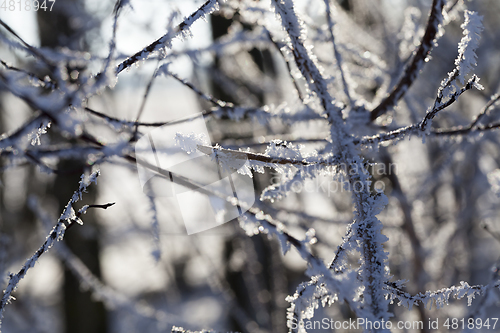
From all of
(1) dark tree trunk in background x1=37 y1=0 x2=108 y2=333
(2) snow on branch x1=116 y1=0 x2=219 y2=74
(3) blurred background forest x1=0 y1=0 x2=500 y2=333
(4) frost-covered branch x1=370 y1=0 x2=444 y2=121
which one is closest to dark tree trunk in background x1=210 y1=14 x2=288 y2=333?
(3) blurred background forest x1=0 y1=0 x2=500 y2=333

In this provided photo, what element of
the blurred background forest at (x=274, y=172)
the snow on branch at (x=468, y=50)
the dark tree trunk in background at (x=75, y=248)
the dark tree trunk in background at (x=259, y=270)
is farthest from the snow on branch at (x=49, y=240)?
the dark tree trunk in background at (x=75, y=248)

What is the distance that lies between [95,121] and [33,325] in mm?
2945

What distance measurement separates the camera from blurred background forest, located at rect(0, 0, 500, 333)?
1.31 m

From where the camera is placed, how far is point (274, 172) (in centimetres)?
159

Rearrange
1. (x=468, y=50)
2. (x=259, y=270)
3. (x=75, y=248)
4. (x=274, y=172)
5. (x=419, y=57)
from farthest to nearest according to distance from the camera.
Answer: (x=75, y=248) → (x=259, y=270) → (x=274, y=172) → (x=419, y=57) → (x=468, y=50)

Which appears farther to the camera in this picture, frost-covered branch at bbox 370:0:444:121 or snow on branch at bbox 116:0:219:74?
frost-covered branch at bbox 370:0:444:121

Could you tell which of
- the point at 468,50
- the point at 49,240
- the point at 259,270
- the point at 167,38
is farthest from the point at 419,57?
the point at 259,270

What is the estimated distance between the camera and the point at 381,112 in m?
0.94

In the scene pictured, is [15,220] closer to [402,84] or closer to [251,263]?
[251,263]

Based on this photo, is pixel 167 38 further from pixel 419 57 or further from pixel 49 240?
pixel 419 57

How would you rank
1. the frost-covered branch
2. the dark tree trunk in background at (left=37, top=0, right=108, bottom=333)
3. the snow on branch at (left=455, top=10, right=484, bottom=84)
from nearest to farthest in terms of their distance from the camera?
the snow on branch at (left=455, top=10, right=484, bottom=84)
the frost-covered branch
the dark tree trunk in background at (left=37, top=0, right=108, bottom=333)

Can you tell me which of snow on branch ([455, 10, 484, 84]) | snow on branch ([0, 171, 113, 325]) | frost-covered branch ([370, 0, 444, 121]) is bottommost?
snow on branch ([0, 171, 113, 325])

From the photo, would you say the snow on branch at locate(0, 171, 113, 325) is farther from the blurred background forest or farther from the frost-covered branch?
the frost-covered branch

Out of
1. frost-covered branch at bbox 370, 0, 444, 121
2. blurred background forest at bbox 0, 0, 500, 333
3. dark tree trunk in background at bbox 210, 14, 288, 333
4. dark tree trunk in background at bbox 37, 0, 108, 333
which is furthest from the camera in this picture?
dark tree trunk in background at bbox 37, 0, 108, 333
